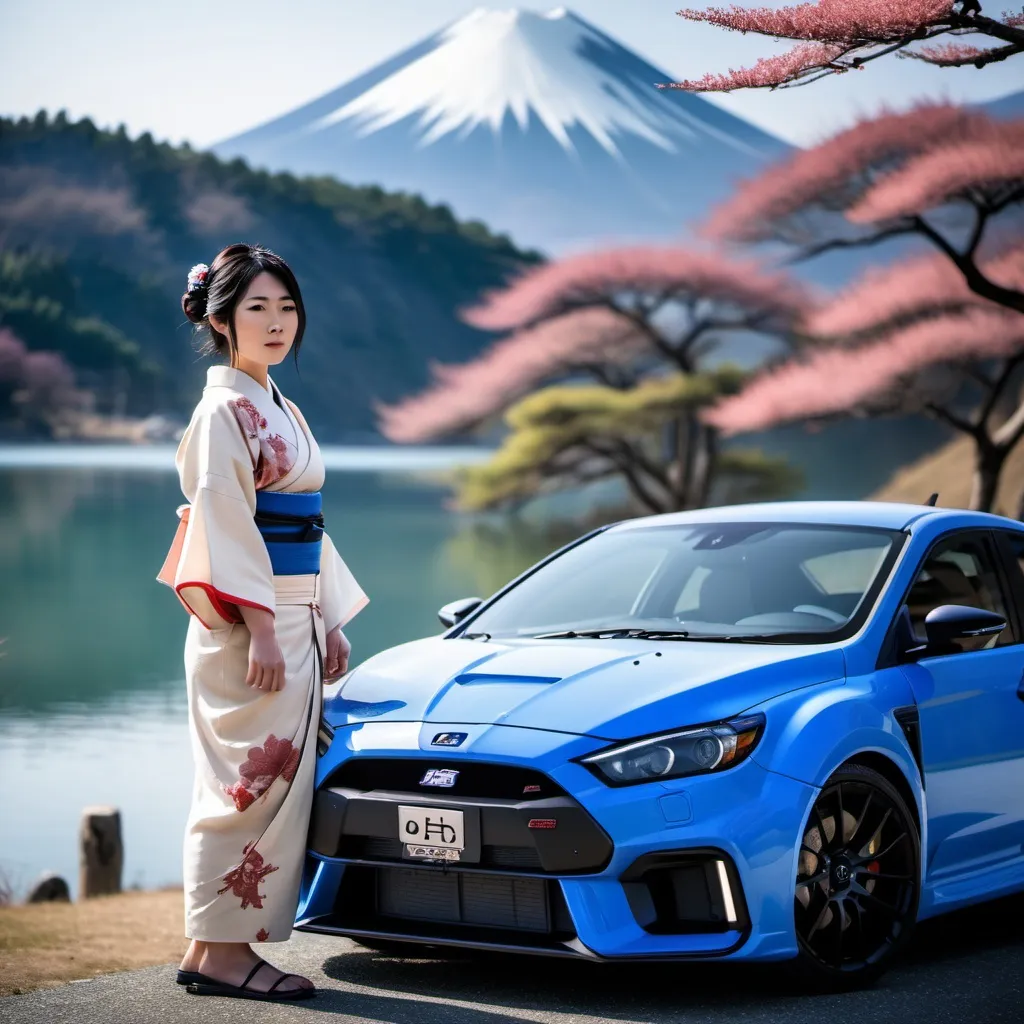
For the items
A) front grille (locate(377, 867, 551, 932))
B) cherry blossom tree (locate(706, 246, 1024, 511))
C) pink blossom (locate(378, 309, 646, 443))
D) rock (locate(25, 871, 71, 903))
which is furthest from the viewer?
pink blossom (locate(378, 309, 646, 443))

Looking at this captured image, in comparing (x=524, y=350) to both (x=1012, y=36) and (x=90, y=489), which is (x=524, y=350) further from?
(x=1012, y=36)

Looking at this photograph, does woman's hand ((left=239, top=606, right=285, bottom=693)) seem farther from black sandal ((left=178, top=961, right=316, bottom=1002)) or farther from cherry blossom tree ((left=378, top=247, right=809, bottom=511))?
cherry blossom tree ((left=378, top=247, right=809, bottom=511))

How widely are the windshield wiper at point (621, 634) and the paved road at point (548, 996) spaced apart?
0.95 metres

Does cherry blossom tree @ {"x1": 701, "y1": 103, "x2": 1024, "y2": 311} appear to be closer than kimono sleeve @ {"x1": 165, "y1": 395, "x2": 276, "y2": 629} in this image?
No

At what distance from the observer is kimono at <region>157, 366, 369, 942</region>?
440cm

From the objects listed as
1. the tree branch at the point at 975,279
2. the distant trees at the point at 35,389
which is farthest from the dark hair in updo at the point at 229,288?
the distant trees at the point at 35,389

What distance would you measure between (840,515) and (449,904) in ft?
6.43

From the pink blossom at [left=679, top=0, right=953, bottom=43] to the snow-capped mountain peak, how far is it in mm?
28545

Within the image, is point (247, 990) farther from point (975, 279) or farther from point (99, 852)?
point (975, 279)

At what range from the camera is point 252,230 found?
3341 centimetres

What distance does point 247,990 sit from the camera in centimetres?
443

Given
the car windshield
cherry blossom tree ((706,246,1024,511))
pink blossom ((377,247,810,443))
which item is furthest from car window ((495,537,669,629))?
pink blossom ((377,247,810,443))

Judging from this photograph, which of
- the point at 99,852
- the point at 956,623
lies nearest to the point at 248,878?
the point at 956,623

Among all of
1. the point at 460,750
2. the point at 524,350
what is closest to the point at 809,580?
the point at 460,750
